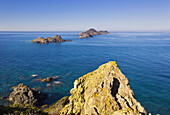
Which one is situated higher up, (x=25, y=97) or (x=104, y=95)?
(x=104, y=95)

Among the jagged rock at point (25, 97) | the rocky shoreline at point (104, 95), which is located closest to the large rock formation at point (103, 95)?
the rocky shoreline at point (104, 95)

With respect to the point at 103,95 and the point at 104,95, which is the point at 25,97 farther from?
the point at 104,95

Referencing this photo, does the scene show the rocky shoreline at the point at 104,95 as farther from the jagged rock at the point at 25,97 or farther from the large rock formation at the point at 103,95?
the jagged rock at the point at 25,97

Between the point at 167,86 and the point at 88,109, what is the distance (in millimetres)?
41253

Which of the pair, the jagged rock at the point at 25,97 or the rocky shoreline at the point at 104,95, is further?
the jagged rock at the point at 25,97

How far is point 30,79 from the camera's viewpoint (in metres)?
49.1

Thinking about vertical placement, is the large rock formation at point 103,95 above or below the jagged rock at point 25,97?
above

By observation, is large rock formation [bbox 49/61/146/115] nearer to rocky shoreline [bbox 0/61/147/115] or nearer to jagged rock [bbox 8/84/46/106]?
rocky shoreline [bbox 0/61/147/115]

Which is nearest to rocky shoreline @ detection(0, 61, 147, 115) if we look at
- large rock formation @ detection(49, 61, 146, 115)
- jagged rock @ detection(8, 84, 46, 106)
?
large rock formation @ detection(49, 61, 146, 115)

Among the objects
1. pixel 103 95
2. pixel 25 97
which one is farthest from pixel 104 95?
Answer: pixel 25 97

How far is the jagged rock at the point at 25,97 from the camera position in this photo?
3348cm

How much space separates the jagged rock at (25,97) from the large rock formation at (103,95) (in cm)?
2014

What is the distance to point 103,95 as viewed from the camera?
1608 centimetres

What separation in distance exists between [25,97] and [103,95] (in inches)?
1167
